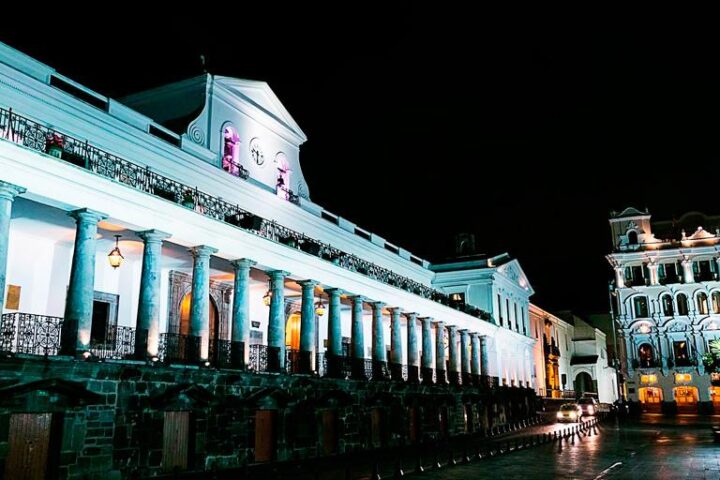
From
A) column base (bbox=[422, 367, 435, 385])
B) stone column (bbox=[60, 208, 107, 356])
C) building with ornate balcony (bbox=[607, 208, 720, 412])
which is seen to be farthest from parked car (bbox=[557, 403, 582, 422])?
stone column (bbox=[60, 208, 107, 356])

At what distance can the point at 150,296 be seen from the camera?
66.0ft

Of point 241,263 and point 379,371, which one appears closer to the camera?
point 241,263

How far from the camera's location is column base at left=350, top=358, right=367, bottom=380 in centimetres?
2970

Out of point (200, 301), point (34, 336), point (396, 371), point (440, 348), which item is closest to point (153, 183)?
point (200, 301)

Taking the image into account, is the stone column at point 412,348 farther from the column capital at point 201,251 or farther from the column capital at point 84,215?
the column capital at point 84,215

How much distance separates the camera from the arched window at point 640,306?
73.9 metres

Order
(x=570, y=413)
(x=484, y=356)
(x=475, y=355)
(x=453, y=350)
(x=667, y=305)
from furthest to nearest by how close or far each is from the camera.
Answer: (x=667, y=305) < (x=570, y=413) < (x=484, y=356) < (x=475, y=355) < (x=453, y=350)

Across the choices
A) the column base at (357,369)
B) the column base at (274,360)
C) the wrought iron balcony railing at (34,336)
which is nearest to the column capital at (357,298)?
the column base at (357,369)

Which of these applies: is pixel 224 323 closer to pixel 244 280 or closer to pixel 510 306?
pixel 244 280

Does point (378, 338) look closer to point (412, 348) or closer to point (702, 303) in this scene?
point (412, 348)

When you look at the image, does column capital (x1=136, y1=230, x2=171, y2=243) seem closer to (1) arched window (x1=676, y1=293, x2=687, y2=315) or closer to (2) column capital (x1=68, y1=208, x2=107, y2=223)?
(2) column capital (x1=68, y1=208, x2=107, y2=223)

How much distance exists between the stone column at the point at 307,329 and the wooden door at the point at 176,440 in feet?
22.8

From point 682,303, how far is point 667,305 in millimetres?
1517

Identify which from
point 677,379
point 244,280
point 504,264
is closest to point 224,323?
point 244,280
